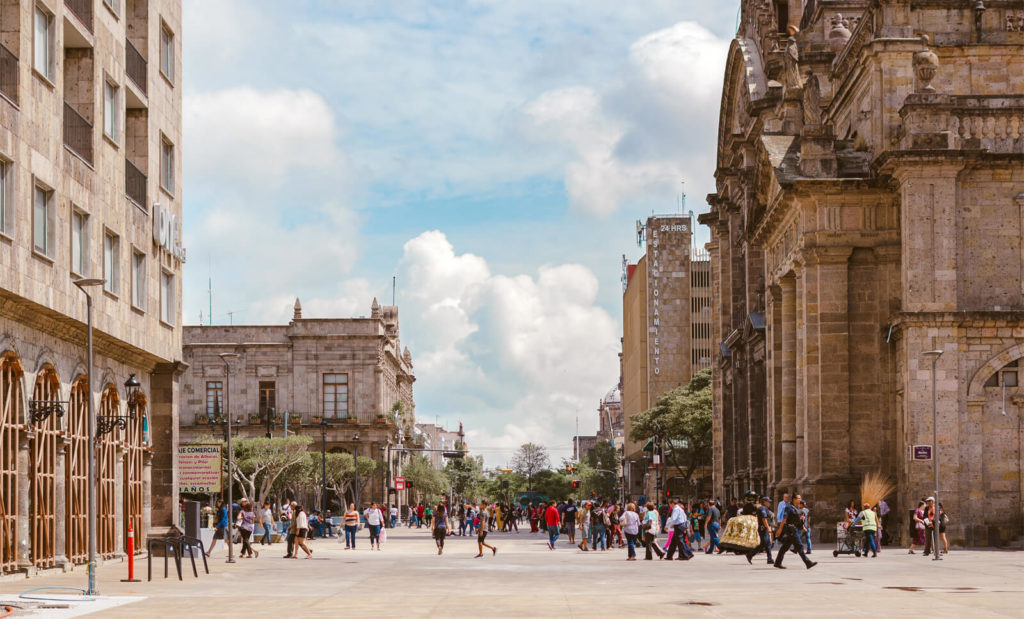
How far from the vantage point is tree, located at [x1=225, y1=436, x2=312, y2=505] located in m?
78.9

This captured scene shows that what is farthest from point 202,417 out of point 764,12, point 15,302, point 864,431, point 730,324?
point 15,302

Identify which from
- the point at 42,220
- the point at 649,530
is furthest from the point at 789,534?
the point at 42,220

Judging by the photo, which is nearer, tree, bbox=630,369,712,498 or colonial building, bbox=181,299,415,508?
tree, bbox=630,369,712,498

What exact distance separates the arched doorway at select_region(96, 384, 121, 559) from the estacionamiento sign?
3.68 metres

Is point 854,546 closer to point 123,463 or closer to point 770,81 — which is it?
point 123,463

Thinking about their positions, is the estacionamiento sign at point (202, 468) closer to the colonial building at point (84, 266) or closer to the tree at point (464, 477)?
the colonial building at point (84, 266)

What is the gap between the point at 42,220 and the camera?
29.5 meters

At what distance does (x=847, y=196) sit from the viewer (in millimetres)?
46281

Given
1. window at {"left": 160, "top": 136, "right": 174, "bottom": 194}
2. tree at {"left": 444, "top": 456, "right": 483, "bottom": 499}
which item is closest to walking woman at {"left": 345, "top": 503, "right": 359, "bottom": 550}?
window at {"left": 160, "top": 136, "right": 174, "bottom": 194}

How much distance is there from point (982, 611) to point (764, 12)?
46358 millimetres

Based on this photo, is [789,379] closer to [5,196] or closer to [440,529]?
[440,529]

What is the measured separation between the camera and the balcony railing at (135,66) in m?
37.2

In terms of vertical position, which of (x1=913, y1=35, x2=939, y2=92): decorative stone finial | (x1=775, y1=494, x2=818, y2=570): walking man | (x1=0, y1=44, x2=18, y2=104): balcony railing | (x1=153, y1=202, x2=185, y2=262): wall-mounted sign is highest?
(x1=913, y1=35, x2=939, y2=92): decorative stone finial

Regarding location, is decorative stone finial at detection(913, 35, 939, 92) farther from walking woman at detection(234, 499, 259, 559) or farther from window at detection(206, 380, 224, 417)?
window at detection(206, 380, 224, 417)
